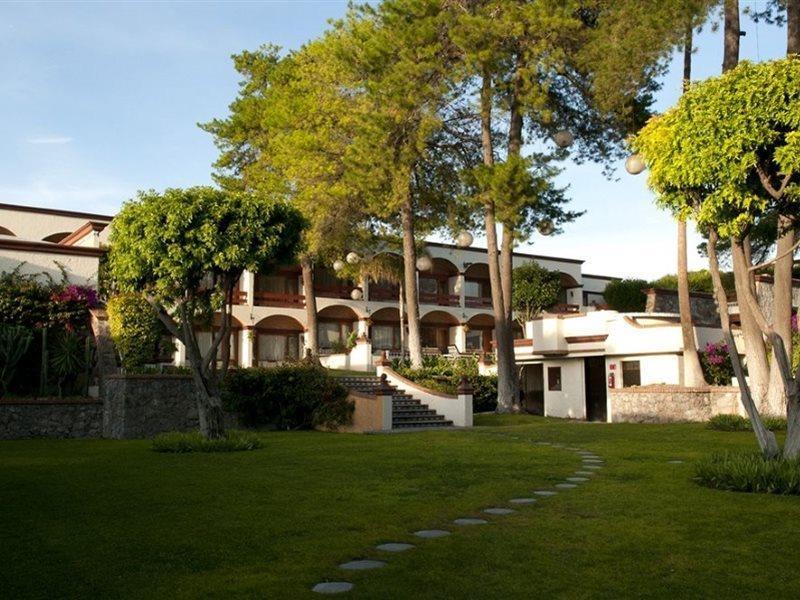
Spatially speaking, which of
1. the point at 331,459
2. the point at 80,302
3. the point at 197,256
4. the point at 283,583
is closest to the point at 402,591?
the point at 283,583

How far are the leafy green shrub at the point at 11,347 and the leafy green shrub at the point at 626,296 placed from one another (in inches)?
1221

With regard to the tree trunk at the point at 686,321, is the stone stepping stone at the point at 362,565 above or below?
below

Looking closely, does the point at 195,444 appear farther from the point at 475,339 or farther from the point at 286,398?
the point at 475,339

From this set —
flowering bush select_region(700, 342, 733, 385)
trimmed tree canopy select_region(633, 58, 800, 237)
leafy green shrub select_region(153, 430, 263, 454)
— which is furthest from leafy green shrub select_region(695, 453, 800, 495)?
flowering bush select_region(700, 342, 733, 385)

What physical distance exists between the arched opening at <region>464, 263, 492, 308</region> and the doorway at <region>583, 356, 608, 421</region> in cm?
1713

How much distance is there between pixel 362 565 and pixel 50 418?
48.0 ft

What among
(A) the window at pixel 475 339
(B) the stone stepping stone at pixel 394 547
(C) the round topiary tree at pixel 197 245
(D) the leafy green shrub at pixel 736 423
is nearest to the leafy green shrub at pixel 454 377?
(D) the leafy green shrub at pixel 736 423

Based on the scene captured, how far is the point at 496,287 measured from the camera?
2480 centimetres

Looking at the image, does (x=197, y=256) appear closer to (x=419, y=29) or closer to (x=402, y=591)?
(x=402, y=591)

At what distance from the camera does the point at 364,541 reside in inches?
260

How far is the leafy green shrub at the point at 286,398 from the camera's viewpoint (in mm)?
20938

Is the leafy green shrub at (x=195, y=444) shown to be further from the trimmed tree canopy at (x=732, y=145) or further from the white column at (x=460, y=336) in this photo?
the white column at (x=460, y=336)

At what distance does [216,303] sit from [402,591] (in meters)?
11.5

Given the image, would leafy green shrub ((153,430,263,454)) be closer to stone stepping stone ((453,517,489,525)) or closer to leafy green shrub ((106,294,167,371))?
leafy green shrub ((106,294,167,371))
